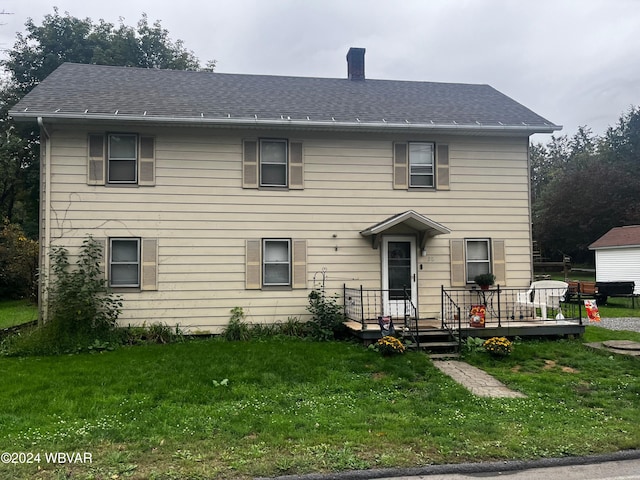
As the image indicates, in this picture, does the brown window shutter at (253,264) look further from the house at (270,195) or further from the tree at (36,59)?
the tree at (36,59)

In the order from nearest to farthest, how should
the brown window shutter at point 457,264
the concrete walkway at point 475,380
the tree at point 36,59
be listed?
the concrete walkway at point 475,380
the brown window shutter at point 457,264
the tree at point 36,59

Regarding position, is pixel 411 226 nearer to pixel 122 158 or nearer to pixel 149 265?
pixel 149 265

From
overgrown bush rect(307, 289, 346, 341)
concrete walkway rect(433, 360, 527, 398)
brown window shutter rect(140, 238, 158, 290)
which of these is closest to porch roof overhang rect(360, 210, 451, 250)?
overgrown bush rect(307, 289, 346, 341)

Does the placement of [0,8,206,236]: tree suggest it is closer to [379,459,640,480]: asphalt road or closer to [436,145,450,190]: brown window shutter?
[436,145,450,190]: brown window shutter

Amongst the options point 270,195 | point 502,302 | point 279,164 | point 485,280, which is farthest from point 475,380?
point 279,164

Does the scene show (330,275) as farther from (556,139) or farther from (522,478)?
(556,139)

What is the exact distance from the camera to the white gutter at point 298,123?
413 inches

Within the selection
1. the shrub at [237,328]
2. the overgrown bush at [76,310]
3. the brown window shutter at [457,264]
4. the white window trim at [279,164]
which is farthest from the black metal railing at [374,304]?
the overgrown bush at [76,310]

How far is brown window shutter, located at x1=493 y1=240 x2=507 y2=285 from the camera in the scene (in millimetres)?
12172

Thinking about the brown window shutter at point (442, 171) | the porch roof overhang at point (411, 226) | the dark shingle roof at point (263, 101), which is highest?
the dark shingle roof at point (263, 101)

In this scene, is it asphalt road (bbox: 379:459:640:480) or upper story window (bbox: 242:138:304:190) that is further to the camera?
upper story window (bbox: 242:138:304:190)

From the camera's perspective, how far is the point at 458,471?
4383mm

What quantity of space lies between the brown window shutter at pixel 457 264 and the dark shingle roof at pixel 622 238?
621 inches

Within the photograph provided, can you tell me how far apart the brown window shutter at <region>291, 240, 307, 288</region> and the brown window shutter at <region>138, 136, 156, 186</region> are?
3.74 meters
